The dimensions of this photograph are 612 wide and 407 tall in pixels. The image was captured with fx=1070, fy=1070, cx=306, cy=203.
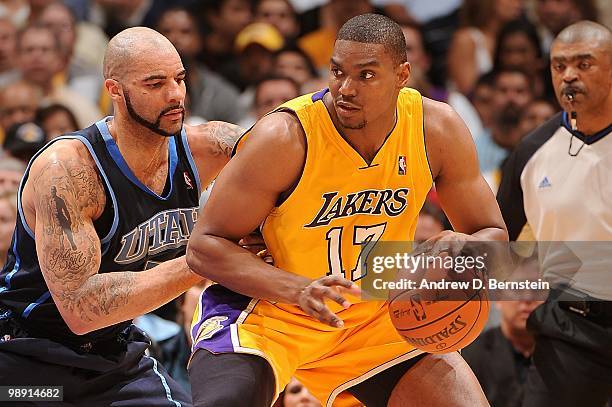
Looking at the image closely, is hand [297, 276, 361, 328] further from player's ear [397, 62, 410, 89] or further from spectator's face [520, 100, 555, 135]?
spectator's face [520, 100, 555, 135]

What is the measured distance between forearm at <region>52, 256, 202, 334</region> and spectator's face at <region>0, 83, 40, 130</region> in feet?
14.2

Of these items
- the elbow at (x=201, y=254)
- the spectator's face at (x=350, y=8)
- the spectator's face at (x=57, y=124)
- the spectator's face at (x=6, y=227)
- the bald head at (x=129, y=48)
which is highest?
the bald head at (x=129, y=48)

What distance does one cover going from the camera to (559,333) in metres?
5.21

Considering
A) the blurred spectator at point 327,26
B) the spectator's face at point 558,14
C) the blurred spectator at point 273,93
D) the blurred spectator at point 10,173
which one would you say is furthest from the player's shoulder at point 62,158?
the spectator's face at point 558,14

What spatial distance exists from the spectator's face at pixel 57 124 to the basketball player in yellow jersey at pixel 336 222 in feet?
11.9

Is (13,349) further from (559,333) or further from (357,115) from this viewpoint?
(559,333)

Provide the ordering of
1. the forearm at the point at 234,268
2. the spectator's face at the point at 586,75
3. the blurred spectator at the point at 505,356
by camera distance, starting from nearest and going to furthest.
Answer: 1. the forearm at the point at 234,268
2. the spectator's face at the point at 586,75
3. the blurred spectator at the point at 505,356

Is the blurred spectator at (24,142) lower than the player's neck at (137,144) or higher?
lower

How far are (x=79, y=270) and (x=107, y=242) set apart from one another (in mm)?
232

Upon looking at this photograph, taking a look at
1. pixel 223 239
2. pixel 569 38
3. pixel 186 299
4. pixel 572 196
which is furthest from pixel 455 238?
pixel 186 299

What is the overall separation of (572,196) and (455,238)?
4.13ft

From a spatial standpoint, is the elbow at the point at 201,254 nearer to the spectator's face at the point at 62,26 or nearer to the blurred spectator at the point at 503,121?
the blurred spectator at the point at 503,121

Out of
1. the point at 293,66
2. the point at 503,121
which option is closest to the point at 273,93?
the point at 293,66

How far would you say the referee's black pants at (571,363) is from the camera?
511 cm
